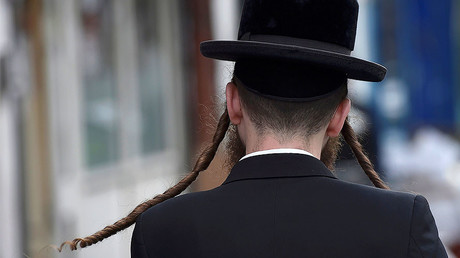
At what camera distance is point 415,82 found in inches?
401

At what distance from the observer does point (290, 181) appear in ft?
6.41

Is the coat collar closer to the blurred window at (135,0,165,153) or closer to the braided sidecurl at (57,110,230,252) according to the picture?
the braided sidecurl at (57,110,230,252)

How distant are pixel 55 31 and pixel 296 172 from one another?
4.39 metres

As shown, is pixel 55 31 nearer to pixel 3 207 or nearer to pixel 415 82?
pixel 3 207

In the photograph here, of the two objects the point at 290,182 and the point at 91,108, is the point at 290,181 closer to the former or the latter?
the point at 290,182

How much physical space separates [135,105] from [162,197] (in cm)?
540

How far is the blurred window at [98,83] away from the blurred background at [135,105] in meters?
0.02

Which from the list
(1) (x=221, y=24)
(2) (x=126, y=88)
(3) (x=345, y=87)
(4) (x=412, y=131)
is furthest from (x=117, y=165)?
(3) (x=345, y=87)

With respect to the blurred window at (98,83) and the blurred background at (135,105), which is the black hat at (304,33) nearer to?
the blurred background at (135,105)

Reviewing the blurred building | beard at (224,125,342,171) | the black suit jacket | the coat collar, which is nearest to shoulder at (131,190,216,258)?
the black suit jacket

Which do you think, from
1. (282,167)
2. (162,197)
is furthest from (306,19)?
(162,197)

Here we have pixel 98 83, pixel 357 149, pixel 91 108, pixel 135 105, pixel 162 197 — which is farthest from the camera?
pixel 135 105

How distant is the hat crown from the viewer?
207 cm

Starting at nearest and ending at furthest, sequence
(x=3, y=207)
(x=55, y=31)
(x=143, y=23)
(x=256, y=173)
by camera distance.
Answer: (x=256, y=173) < (x=3, y=207) < (x=55, y=31) < (x=143, y=23)
